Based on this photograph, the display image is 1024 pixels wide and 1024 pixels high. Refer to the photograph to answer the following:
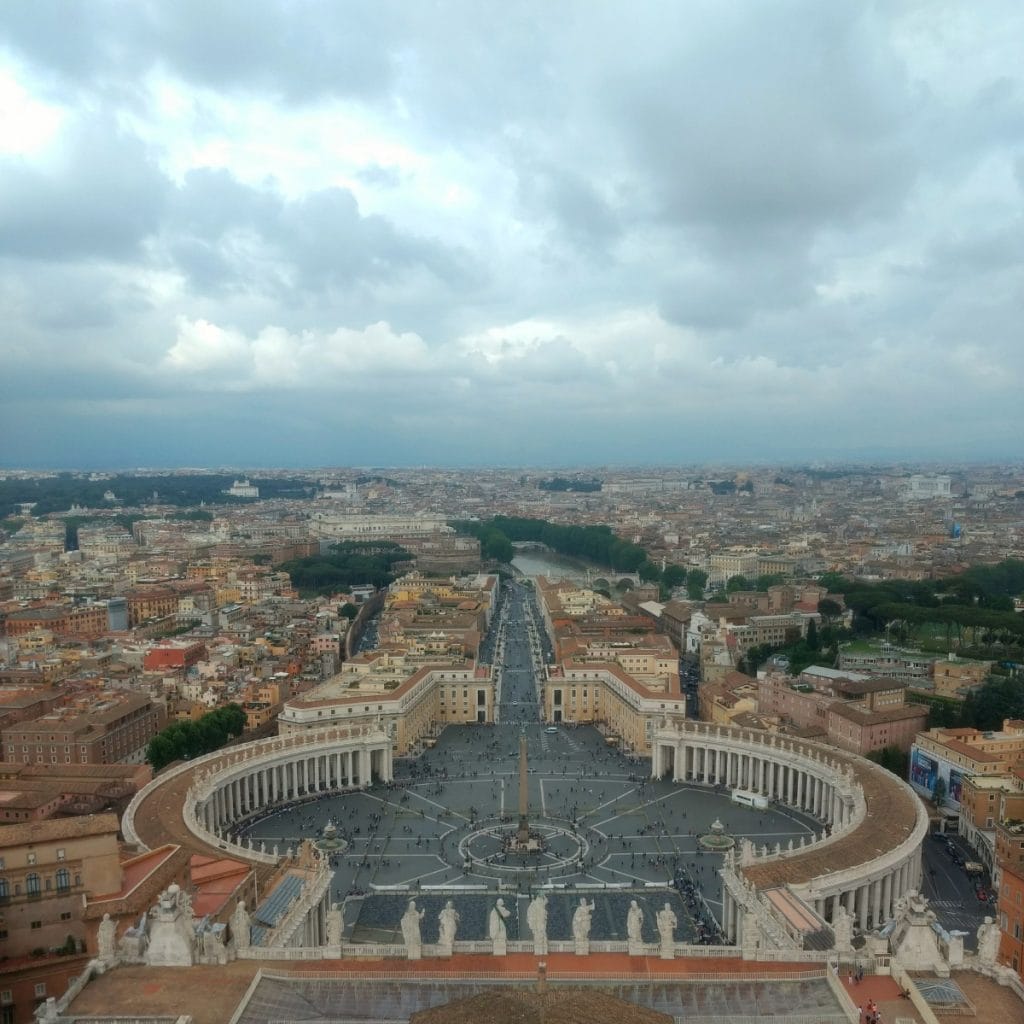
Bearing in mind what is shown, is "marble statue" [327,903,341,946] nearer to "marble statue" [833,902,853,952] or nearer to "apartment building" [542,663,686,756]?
"marble statue" [833,902,853,952]

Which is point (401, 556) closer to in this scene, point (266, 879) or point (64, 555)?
point (64, 555)

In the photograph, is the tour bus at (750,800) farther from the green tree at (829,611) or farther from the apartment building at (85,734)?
the green tree at (829,611)

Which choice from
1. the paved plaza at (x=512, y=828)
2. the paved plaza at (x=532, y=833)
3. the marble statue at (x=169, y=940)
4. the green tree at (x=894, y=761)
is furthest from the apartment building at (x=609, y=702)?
the marble statue at (x=169, y=940)

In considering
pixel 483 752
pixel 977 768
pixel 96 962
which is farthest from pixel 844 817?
pixel 96 962

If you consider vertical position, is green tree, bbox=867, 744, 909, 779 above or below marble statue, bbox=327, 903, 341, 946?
below

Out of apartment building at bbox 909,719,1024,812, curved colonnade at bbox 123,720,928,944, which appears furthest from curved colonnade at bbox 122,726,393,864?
apartment building at bbox 909,719,1024,812

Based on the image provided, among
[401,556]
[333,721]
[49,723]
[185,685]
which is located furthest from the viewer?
[401,556]
